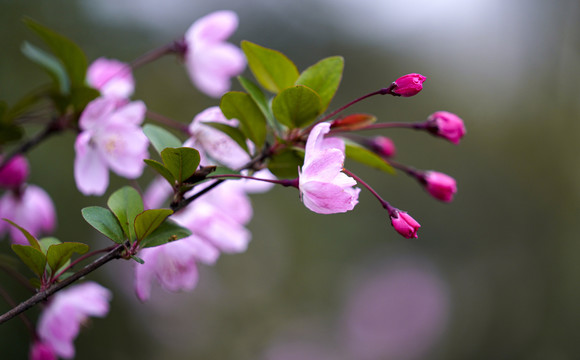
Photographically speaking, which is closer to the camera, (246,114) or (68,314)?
(246,114)

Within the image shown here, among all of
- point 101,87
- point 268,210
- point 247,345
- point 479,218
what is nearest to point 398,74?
point 479,218

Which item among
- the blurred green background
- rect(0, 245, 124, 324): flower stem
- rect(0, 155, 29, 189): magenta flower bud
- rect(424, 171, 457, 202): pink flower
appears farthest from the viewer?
the blurred green background

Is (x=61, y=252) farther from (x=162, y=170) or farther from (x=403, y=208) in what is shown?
(x=403, y=208)

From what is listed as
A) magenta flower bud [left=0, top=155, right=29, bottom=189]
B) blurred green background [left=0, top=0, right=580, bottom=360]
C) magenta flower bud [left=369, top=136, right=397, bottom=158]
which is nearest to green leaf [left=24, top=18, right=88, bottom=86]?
magenta flower bud [left=0, top=155, right=29, bottom=189]

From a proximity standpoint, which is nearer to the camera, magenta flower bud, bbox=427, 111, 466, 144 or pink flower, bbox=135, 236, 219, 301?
magenta flower bud, bbox=427, 111, 466, 144

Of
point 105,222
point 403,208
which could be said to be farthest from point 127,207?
point 403,208

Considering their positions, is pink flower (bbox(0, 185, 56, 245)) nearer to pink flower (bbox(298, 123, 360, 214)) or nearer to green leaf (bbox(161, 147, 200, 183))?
green leaf (bbox(161, 147, 200, 183))

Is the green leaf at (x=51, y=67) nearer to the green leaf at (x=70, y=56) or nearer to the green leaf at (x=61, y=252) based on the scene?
the green leaf at (x=70, y=56)
